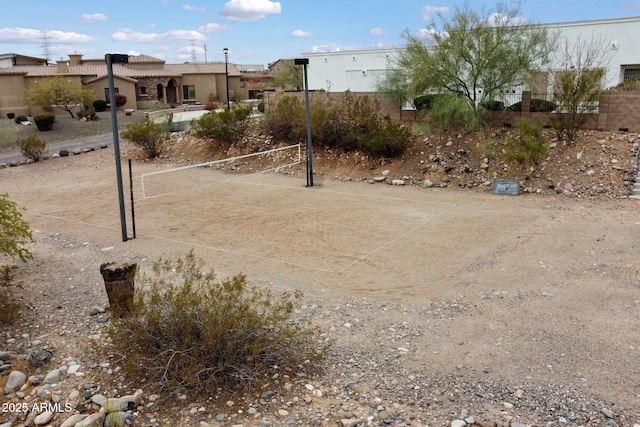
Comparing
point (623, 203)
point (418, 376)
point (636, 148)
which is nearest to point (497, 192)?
point (623, 203)

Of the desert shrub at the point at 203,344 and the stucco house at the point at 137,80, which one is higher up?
the stucco house at the point at 137,80

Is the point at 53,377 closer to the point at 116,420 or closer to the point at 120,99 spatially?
the point at 116,420

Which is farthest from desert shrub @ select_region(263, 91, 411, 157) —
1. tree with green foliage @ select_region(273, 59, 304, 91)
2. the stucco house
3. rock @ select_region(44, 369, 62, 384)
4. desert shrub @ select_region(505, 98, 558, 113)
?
tree with green foliage @ select_region(273, 59, 304, 91)

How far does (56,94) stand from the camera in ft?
135

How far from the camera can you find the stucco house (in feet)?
147

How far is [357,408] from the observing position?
5.82m

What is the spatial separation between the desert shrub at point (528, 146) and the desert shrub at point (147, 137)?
50.3 ft

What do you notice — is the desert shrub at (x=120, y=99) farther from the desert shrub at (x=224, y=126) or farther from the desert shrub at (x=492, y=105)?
the desert shrub at (x=492, y=105)

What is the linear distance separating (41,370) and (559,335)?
20.9 ft

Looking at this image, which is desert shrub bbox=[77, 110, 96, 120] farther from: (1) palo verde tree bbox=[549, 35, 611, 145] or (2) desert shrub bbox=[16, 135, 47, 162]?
(1) palo verde tree bbox=[549, 35, 611, 145]

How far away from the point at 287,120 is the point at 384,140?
223 inches

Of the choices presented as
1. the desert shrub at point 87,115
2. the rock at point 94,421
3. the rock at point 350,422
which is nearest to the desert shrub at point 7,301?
the rock at point 94,421

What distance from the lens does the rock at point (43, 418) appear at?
566cm

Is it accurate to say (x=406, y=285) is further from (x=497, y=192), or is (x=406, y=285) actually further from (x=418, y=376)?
(x=497, y=192)
